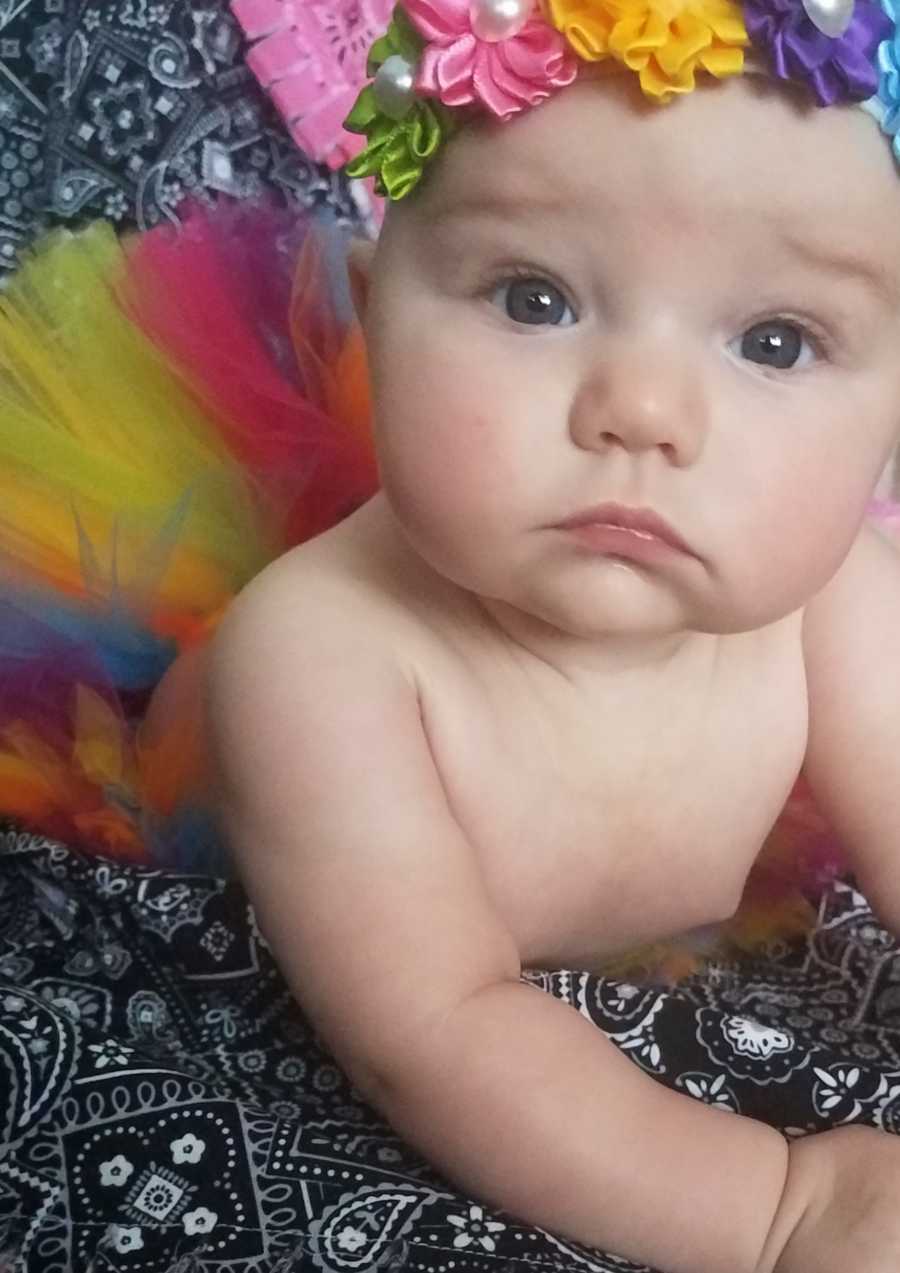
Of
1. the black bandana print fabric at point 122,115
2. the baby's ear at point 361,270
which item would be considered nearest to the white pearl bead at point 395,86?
the baby's ear at point 361,270

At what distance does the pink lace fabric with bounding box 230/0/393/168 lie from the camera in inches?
40.8

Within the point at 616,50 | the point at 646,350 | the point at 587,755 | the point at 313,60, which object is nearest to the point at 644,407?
the point at 646,350

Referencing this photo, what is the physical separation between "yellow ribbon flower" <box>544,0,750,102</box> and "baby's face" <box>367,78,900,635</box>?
1 centimetres

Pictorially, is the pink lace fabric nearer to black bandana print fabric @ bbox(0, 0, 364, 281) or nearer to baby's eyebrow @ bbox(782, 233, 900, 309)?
black bandana print fabric @ bbox(0, 0, 364, 281)

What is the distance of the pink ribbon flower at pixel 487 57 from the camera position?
555 mm

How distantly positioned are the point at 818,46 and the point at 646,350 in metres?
0.12

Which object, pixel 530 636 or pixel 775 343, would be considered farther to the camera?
pixel 530 636

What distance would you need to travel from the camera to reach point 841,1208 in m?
0.60

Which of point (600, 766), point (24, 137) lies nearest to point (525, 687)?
point (600, 766)

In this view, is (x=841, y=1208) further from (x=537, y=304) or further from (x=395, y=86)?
(x=395, y=86)

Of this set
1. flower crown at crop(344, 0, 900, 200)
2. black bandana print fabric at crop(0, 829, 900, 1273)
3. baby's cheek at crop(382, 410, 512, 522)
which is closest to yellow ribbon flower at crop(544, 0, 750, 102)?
flower crown at crop(344, 0, 900, 200)

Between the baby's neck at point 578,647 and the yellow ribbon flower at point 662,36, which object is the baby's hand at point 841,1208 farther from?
the yellow ribbon flower at point 662,36

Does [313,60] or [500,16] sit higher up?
[500,16]

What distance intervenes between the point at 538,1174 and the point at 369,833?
0.53 feet
